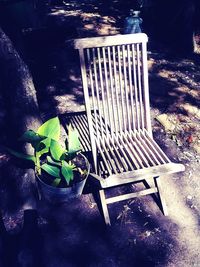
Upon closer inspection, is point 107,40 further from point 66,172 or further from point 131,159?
point 66,172

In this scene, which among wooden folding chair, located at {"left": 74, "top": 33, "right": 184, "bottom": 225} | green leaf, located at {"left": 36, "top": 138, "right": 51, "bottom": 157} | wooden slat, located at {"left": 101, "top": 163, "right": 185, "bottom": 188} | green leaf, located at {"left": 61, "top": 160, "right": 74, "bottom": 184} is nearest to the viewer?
wooden slat, located at {"left": 101, "top": 163, "right": 185, "bottom": 188}

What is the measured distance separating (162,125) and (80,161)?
1.74 meters

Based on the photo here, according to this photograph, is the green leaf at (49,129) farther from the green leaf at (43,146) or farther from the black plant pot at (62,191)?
the black plant pot at (62,191)

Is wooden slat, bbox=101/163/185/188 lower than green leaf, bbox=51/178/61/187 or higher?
higher

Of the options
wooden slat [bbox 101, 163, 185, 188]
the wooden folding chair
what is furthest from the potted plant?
wooden slat [bbox 101, 163, 185, 188]

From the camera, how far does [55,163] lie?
3029 millimetres

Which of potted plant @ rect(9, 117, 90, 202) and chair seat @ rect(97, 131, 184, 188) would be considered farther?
potted plant @ rect(9, 117, 90, 202)

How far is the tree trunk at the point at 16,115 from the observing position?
9.37 feet

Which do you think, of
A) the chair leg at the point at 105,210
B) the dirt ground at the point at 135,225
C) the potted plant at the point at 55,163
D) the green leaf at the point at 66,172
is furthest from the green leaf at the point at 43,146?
the chair leg at the point at 105,210

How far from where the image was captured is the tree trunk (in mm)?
2855

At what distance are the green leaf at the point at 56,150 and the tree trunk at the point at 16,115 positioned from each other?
17.6 inches

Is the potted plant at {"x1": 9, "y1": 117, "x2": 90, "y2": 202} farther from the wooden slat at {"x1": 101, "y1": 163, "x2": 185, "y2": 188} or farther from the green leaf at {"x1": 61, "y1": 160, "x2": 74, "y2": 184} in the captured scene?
the wooden slat at {"x1": 101, "y1": 163, "x2": 185, "y2": 188}

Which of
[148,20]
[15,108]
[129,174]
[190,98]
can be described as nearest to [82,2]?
[148,20]

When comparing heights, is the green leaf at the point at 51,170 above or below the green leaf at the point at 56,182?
above
